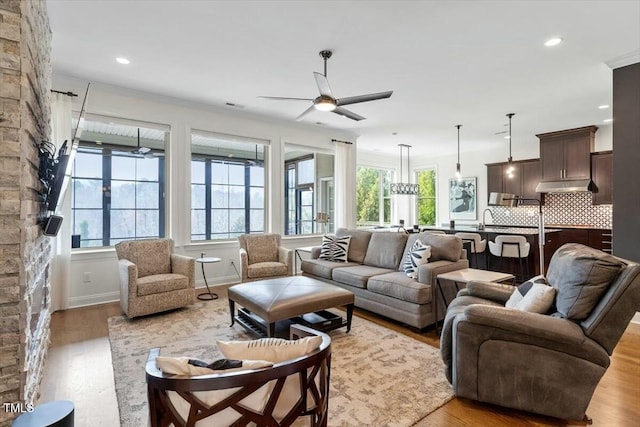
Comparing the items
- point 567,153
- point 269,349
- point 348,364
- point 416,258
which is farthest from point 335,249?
point 567,153

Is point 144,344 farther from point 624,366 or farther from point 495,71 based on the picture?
point 495,71

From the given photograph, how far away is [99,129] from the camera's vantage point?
5.07 m

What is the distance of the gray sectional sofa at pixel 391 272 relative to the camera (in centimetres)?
334

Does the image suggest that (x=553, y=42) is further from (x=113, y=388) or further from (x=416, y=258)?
(x=113, y=388)

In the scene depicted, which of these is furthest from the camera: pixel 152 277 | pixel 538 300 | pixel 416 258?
pixel 152 277

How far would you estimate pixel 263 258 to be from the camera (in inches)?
197

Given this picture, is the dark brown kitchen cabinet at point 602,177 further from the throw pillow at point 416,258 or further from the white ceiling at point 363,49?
the throw pillow at point 416,258

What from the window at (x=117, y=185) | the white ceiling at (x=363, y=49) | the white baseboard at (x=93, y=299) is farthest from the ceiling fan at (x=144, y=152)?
the white baseboard at (x=93, y=299)

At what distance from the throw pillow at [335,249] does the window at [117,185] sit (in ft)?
8.42

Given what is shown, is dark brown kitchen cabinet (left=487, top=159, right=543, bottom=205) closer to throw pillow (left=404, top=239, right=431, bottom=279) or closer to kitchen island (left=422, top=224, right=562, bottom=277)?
kitchen island (left=422, top=224, right=562, bottom=277)

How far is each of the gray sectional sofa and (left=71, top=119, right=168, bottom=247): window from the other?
2723 mm

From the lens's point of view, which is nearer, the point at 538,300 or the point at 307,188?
the point at 538,300

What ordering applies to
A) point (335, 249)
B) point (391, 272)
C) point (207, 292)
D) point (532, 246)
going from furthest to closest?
point (532, 246) < point (207, 292) < point (335, 249) < point (391, 272)

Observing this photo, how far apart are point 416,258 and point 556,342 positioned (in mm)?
1779
